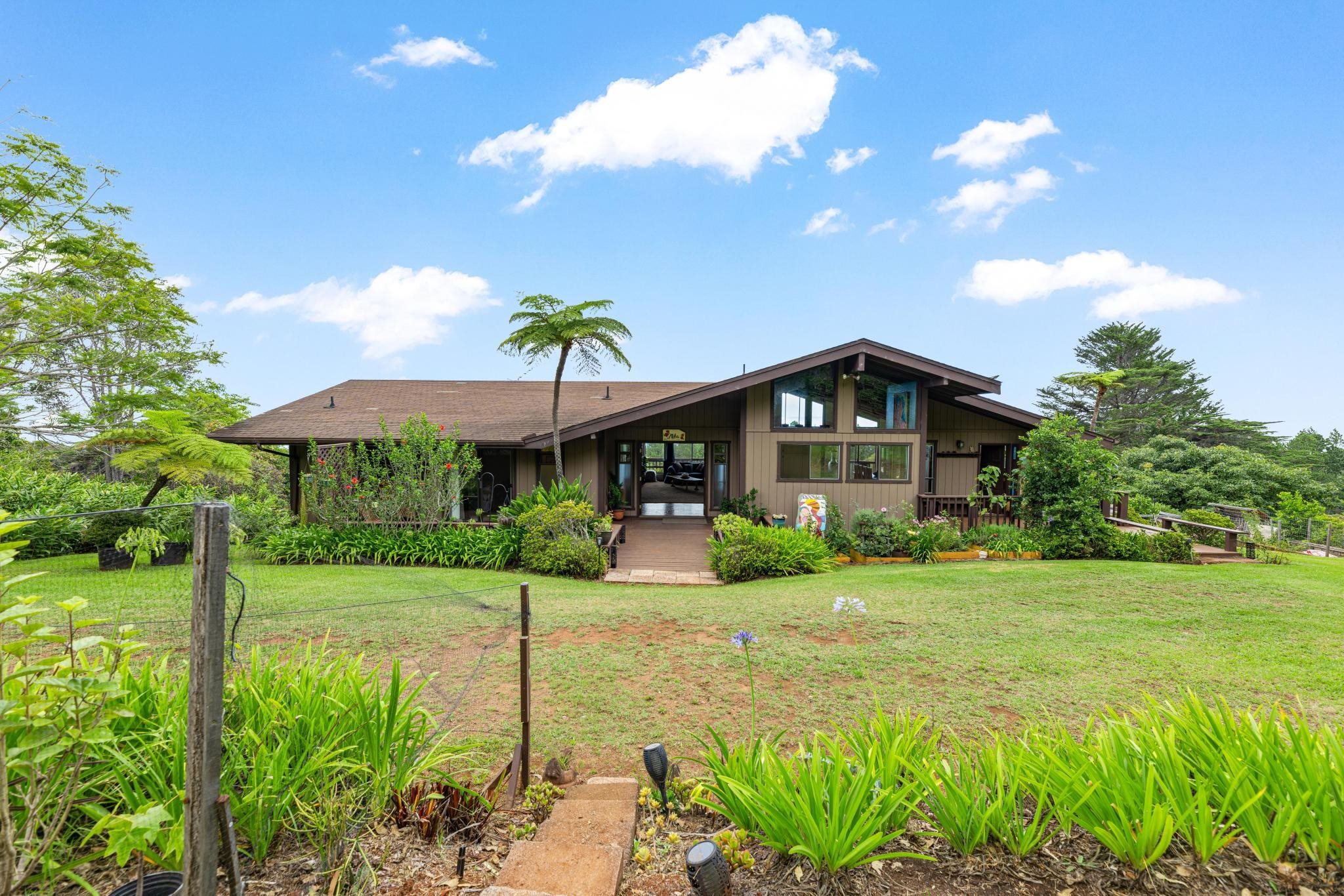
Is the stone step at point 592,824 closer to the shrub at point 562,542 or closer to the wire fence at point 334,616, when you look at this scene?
the wire fence at point 334,616

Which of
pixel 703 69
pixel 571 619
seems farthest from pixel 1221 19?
pixel 571 619

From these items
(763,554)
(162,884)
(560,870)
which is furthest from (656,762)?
(763,554)

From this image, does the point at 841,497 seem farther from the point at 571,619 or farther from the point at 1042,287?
the point at 1042,287

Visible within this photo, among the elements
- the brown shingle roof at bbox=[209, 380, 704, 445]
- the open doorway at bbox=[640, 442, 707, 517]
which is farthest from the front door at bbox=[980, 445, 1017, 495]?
the brown shingle roof at bbox=[209, 380, 704, 445]

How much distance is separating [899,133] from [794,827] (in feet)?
66.1

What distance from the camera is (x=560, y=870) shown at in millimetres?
2234

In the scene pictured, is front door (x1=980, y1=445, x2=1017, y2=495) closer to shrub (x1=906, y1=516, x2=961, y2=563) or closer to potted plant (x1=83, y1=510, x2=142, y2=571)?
shrub (x1=906, y1=516, x2=961, y2=563)

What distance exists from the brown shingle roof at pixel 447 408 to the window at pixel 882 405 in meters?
5.70

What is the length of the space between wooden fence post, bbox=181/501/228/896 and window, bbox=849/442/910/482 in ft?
43.2

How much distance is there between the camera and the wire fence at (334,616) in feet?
10.8

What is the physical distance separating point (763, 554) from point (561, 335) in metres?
6.70

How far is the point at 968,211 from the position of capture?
1059 inches

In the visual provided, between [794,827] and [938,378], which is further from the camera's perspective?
[938,378]

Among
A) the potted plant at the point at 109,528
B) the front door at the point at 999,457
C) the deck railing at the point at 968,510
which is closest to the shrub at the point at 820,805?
the deck railing at the point at 968,510
